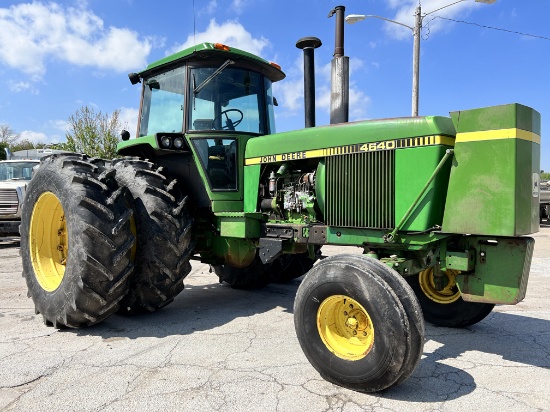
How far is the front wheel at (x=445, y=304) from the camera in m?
4.30

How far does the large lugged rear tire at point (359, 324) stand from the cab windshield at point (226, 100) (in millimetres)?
2355

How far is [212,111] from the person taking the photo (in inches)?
196

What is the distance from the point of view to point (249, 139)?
4.96m

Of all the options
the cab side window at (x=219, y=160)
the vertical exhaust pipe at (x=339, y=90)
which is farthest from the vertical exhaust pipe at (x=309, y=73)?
the cab side window at (x=219, y=160)

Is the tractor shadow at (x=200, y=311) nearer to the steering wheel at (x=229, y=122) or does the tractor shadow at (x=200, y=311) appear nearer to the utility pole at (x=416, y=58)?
the steering wheel at (x=229, y=122)

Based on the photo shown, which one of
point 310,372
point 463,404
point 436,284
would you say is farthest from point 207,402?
point 436,284

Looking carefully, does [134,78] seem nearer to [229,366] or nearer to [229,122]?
[229,122]

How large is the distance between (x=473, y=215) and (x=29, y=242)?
172 inches

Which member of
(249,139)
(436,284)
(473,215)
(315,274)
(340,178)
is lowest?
(436,284)

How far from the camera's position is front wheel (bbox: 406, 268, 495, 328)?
430 centimetres

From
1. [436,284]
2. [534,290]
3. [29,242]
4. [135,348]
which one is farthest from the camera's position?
[534,290]

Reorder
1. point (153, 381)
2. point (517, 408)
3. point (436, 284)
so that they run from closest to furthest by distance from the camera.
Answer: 1. point (517, 408)
2. point (153, 381)
3. point (436, 284)

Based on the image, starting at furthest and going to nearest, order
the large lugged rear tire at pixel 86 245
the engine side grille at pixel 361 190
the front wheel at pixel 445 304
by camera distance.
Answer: the front wheel at pixel 445 304 → the large lugged rear tire at pixel 86 245 → the engine side grille at pixel 361 190

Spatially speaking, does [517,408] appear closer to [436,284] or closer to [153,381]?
[436,284]
